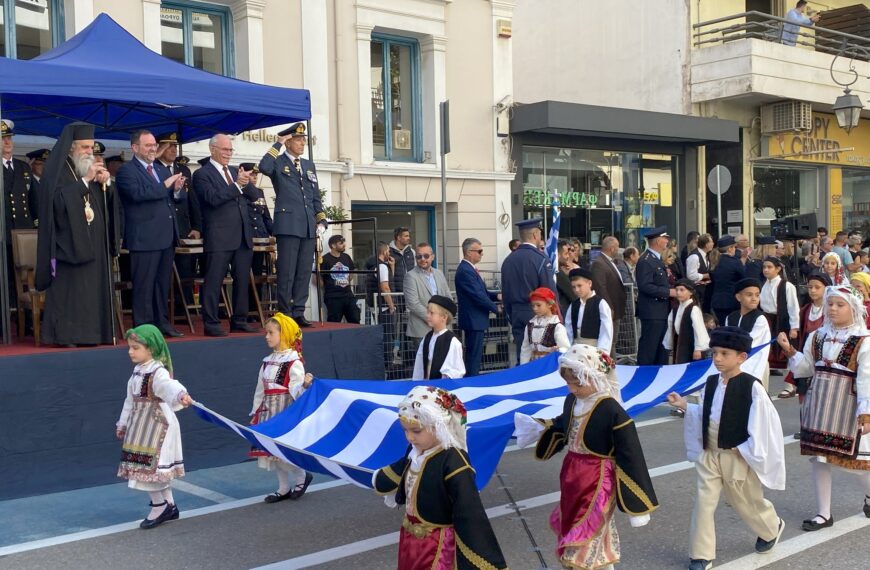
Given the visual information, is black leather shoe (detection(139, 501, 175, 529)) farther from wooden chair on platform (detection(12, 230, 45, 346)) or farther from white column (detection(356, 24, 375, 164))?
white column (detection(356, 24, 375, 164))

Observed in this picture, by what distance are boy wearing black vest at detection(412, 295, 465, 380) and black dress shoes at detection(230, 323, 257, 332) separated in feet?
7.53

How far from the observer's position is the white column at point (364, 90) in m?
15.6

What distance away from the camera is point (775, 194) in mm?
23422

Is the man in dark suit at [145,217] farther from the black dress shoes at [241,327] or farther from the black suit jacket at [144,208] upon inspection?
the black dress shoes at [241,327]

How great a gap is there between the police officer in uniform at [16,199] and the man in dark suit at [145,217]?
4.18ft

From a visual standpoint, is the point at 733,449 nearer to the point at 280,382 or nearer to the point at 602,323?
the point at 280,382

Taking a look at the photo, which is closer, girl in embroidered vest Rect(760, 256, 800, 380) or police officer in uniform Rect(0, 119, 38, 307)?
police officer in uniform Rect(0, 119, 38, 307)

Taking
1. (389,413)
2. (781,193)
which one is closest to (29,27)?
(389,413)

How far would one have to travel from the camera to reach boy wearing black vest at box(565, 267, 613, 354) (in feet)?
30.9

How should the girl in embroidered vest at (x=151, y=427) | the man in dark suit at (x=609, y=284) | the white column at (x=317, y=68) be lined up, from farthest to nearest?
the white column at (x=317, y=68) < the man in dark suit at (x=609, y=284) < the girl in embroidered vest at (x=151, y=427)

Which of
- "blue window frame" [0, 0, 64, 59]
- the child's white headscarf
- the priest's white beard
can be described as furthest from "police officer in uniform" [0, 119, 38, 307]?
the child's white headscarf

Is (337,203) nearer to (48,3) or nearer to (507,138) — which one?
(507,138)

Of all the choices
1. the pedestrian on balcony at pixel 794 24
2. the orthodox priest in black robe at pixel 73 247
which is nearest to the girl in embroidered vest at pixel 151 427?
the orthodox priest in black robe at pixel 73 247

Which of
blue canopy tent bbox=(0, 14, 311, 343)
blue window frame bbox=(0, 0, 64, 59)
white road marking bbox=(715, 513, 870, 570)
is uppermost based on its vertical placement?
blue window frame bbox=(0, 0, 64, 59)
